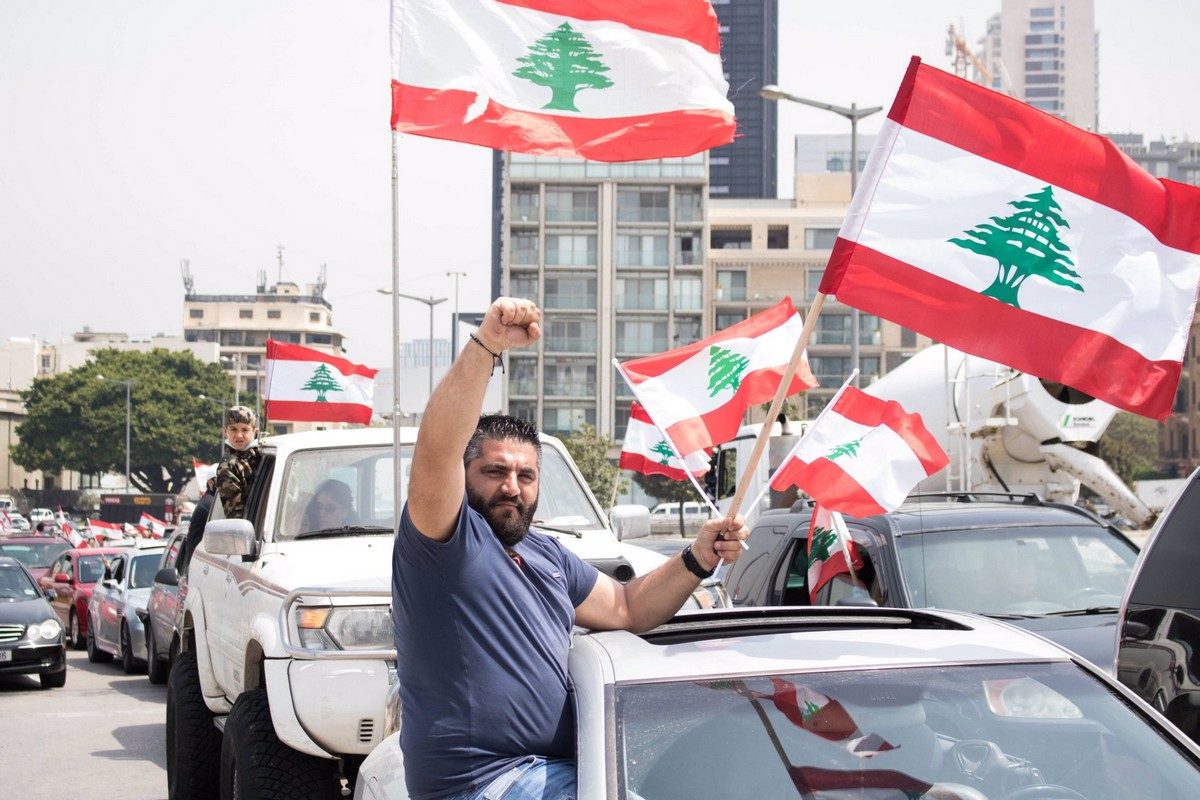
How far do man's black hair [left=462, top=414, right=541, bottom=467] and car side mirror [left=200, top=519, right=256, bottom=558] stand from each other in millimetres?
3201

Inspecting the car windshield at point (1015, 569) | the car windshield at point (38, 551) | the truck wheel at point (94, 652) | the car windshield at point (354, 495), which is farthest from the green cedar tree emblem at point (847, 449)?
the car windshield at point (38, 551)

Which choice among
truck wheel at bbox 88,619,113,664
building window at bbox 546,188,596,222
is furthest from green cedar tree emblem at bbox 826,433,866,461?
building window at bbox 546,188,596,222

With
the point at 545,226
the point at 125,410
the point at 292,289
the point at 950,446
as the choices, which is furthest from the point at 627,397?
the point at 292,289

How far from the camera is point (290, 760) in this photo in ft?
21.2

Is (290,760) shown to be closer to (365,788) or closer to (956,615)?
(365,788)

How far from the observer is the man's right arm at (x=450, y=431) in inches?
147

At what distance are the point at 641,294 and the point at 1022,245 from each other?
91304 millimetres

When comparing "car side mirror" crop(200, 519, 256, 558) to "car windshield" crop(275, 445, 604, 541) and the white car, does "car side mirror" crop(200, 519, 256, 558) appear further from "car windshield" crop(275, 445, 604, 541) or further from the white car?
the white car

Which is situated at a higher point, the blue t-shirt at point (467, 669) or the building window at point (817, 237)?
the building window at point (817, 237)

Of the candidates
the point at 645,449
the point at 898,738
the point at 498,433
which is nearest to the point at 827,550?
the point at 498,433

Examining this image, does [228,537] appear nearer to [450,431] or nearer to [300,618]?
[300,618]

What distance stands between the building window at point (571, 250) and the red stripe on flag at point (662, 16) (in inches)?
3466

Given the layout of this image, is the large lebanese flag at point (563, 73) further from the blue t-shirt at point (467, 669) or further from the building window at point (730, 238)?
the building window at point (730, 238)

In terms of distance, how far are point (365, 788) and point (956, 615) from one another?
5.79ft
